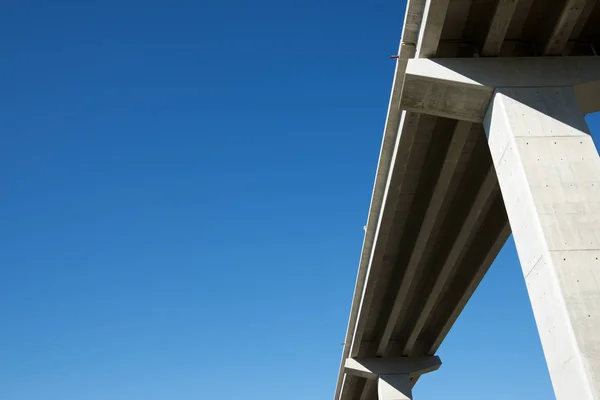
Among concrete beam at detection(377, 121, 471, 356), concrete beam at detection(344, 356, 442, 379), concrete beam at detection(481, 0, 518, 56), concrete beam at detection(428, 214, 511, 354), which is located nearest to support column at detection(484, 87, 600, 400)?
concrete beam at detection(481, 0, 518, 56)

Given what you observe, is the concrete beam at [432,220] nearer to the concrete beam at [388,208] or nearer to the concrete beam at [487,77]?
the concrete beam at [388,208]

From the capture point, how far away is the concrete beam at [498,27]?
9.31 metres

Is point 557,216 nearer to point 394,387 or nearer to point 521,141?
point 521,141

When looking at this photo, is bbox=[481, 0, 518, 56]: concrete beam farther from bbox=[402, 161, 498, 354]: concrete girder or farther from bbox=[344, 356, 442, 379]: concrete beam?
bbox=[344, 356, 442, 379]: concrete beam

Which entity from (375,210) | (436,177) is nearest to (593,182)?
(436,177)

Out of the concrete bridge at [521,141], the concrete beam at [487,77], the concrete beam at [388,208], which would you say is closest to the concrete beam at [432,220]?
the concrete bridge at [521,141]

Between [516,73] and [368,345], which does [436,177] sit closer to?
[516,73]

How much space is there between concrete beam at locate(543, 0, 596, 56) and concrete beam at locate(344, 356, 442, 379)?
66.5ft

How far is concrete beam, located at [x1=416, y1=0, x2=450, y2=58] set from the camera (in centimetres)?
927

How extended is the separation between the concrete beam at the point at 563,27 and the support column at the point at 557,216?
974 millimetres

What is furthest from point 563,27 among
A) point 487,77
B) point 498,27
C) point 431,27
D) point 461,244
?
point 461,244

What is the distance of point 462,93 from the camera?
10.2 meters

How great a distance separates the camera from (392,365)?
27.0m

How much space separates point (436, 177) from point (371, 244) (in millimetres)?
4590
